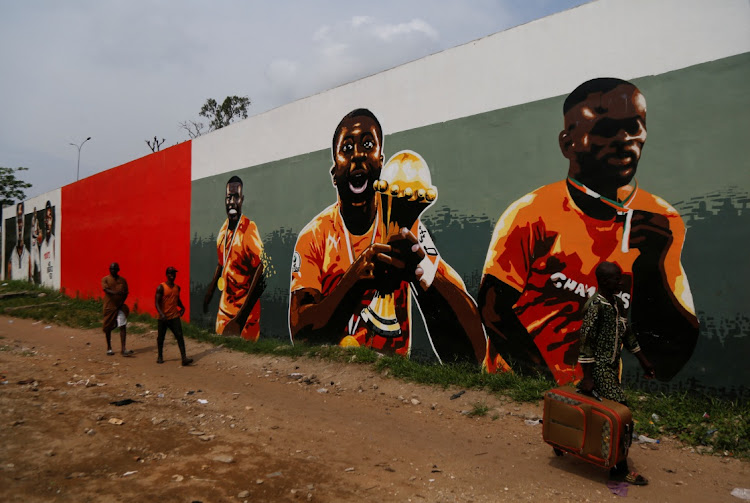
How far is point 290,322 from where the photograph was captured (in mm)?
8055

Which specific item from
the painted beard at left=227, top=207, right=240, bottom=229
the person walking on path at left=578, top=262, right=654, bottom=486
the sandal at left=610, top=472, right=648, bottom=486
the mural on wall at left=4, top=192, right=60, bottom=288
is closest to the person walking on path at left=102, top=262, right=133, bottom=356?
the painted beard at left=227, top=207, right=240, bottom=229

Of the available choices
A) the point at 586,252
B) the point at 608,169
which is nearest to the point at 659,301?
the point at 586,252

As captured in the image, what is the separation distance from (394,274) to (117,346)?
5.71m

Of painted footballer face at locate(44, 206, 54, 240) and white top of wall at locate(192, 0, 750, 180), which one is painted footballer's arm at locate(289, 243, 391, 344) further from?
painted footballer face at locate(44, 206, 54, 240)

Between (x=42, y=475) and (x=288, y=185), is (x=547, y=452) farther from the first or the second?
(x=288, y=185)

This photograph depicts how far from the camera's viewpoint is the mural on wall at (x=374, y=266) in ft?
19.9

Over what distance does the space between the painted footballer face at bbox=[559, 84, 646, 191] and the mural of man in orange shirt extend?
562 cm

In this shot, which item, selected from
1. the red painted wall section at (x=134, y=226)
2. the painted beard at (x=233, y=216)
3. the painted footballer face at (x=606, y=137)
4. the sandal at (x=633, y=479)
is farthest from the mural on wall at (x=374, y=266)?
the red painted wall section at (x=134, y=226)

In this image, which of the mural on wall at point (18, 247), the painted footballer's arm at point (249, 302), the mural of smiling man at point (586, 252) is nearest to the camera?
the mural of smiling man at point (586, 252)

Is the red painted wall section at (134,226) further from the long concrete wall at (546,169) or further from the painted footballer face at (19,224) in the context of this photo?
the painted footballer face at (19,224)

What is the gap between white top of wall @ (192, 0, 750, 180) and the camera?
14.4 ft


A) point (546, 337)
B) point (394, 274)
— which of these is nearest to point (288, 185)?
point (394, 274)

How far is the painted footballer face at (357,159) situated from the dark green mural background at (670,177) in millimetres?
203

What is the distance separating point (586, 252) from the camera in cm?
488
